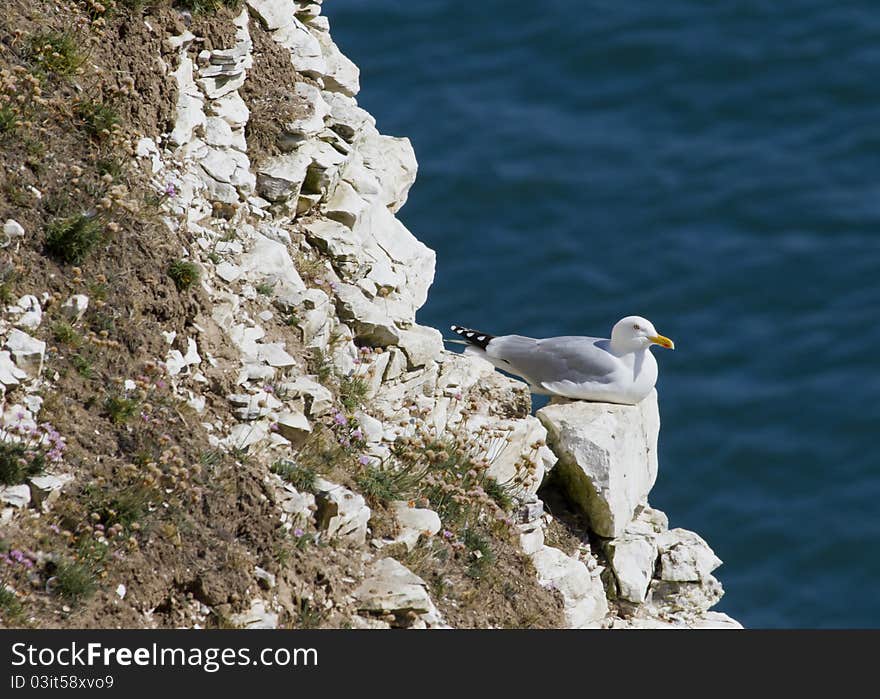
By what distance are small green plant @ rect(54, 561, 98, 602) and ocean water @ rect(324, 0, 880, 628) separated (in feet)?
31.3

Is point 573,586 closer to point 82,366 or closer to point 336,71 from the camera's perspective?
point 82,366

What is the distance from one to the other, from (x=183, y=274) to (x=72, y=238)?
788 mm

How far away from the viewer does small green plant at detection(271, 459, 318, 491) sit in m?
9.16

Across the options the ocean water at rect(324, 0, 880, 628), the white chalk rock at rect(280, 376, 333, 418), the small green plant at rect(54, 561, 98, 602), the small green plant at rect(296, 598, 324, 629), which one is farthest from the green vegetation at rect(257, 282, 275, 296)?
the ocean water at rect(324, 0, 880, 628)

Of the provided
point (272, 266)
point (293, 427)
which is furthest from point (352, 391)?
point (272, 266)

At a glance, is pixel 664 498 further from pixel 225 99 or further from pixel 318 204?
pixel 225 99

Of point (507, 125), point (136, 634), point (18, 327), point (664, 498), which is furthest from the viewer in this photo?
point (507, 125)

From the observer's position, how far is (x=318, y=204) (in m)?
11.9

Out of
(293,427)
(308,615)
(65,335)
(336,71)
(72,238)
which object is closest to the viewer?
(308,615)

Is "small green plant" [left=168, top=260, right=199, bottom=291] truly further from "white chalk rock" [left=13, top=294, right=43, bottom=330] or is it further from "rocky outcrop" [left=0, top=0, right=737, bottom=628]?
"white chalk rock" [left=13, top=294, right=43, bottom=330]

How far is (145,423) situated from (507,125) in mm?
13401

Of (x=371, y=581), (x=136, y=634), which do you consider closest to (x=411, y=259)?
(x=371, y=581)

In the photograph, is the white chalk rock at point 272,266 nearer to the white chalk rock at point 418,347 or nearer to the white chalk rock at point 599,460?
the white chalk rock at point 418,347

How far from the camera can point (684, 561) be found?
37.9ft
